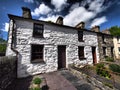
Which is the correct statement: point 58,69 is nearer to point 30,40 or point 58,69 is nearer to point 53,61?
point 53,61

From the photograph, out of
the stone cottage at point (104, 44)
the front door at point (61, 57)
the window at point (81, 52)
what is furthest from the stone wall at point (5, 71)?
the stone cottage at point (104, 44)

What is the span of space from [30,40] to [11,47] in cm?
175

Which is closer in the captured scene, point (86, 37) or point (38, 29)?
point (38, 29)

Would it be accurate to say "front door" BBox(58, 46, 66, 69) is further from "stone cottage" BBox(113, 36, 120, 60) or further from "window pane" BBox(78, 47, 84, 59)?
"stone cottage" BBox(113, 36, 120, 60)

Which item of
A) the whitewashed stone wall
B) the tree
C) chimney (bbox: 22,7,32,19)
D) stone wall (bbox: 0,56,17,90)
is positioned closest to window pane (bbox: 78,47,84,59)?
the whitewashed stone wall

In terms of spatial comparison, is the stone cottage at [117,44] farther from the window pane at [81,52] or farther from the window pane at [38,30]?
the window pane at [38,30]

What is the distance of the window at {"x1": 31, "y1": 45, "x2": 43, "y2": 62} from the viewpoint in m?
7.94

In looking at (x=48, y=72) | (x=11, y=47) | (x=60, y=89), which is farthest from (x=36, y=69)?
(x=60, y=89)

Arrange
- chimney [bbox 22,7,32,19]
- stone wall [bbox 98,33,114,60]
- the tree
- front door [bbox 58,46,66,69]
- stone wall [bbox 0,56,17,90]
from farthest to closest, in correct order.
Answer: the tree < stone wall [bbox 98,33,114,60] < front door [bbox 58,46,66,69] < chimney [bbox 22,7,32,19] < stone wall [bbox 0,56,17,90]

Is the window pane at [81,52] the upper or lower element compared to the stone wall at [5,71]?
upper

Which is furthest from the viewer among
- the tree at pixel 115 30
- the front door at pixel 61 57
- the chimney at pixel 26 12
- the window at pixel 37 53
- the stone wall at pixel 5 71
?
the tree at pixel 115 30

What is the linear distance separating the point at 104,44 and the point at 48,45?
1028cm

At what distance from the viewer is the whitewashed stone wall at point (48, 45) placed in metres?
7.37

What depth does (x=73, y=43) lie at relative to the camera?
1026cm
